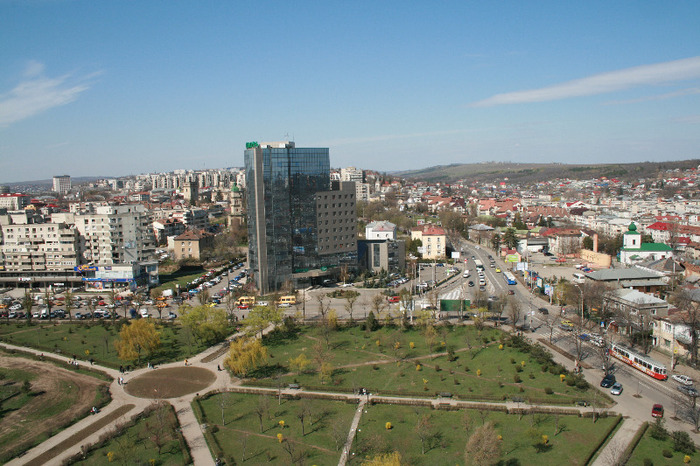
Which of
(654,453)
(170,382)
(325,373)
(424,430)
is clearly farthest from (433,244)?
(654,453)

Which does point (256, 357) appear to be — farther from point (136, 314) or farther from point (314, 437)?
point (136, 314)

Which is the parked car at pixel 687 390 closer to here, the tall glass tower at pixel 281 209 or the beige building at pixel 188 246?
the tall glass tower at pixel 281 209

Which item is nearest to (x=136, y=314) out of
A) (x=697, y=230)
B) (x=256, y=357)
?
(x=256, y=357)

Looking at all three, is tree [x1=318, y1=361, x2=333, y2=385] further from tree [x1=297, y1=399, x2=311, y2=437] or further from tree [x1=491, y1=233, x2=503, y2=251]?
tree [x1=491, y1=233, x2=503, y2=251]

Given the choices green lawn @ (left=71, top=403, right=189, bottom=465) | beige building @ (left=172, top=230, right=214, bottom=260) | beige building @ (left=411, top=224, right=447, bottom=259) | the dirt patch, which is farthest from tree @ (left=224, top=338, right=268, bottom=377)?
beige building @ (left=411, top=224, right=447, bottom=259)

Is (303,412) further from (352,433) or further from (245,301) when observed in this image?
(245,301)

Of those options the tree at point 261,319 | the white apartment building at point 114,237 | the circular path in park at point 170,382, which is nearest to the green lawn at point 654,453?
the circular path in park at point 170,382

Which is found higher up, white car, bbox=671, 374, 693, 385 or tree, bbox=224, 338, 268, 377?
tree, bbox=224, 338, 268, 377
